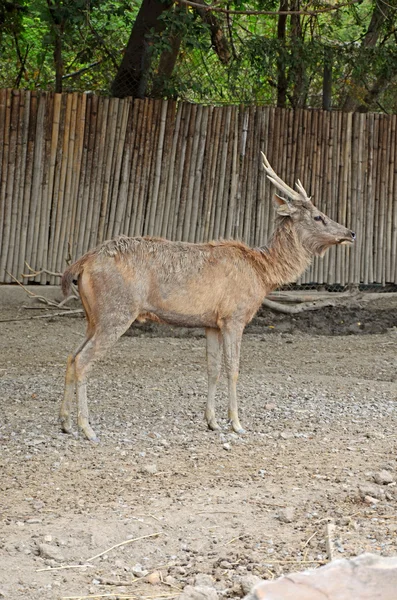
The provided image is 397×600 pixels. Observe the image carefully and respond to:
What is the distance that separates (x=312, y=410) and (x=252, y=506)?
7.93ft

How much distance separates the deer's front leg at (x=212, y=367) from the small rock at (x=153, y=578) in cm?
266

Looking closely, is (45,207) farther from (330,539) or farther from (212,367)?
(330,539)

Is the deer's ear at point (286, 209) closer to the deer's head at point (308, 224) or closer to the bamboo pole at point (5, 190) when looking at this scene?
the deer's head at point (308, 224)

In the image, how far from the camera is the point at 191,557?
4.34 m

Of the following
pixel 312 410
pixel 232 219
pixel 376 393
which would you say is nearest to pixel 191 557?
pixel 312 410

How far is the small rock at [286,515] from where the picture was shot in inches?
191

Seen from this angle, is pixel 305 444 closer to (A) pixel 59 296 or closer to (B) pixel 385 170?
(A) pixel 59 296

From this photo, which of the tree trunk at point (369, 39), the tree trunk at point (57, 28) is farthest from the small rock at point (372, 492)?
the tree trunk at point (369, 39)

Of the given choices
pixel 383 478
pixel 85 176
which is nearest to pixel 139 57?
pixel 85 176

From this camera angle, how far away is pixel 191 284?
6.66m

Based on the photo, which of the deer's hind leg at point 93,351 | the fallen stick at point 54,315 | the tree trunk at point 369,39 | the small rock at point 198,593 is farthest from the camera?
the tree trunk at point 369,39

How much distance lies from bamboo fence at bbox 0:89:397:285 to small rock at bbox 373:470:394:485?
605 cm

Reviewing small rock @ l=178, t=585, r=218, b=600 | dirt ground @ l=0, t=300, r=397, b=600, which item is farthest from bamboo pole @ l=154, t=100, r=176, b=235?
small rock @ l=178, t=585, r=218, b=600

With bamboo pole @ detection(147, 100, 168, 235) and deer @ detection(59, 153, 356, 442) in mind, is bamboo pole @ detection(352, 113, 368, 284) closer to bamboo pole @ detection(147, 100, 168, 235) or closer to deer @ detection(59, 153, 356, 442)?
bamboo pole @ detection(147, 100, 168, 235)
